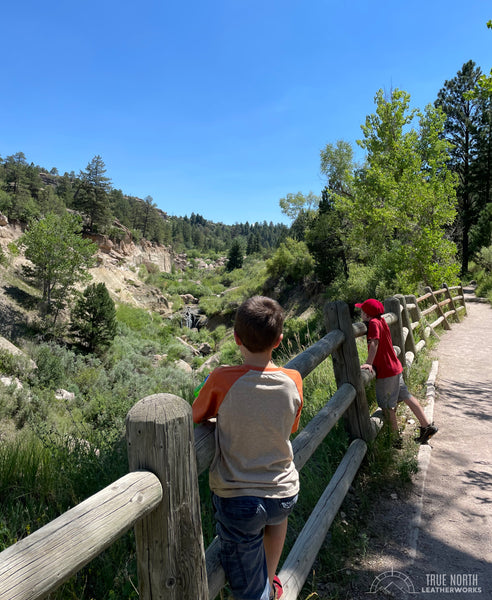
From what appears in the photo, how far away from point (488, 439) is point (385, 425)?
1.58 m

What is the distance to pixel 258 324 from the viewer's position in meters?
1.70

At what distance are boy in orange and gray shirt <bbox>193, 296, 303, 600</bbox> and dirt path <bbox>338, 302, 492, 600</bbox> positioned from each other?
1262 millimetres

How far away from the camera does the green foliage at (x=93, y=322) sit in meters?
26.7

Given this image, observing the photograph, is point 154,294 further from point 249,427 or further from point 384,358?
point 249,427

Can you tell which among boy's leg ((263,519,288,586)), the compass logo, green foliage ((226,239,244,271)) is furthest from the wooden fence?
green foliage ((226,239,244,271))

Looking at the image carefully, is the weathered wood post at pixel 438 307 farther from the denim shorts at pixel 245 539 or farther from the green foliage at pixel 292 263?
the green foliage at pixel 292 263

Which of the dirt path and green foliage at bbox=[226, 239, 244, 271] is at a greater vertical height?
green foliage at bbox=[226, 239, 244, 271]

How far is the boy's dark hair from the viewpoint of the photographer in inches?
67.0

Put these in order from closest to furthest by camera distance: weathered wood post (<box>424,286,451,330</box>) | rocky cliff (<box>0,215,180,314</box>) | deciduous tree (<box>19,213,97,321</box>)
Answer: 1. weathered wood post (<box>424,286,451,330</box>)
2. deciduous tree (<box>19,213,97,321</box>)
3. rocky cliff (<box>0,215,180,314</box>)

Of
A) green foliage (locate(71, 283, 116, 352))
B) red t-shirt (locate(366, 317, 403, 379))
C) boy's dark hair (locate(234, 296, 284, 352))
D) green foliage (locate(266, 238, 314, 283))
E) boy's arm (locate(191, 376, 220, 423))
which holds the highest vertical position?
green foliage (locate(266, 238, 314, 283))

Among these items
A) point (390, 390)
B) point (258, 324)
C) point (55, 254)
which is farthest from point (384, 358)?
point (55, 254)

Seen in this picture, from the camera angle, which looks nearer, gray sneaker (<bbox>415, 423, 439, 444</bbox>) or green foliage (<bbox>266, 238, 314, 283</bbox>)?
gray sneaker (<bbox>415, 423, 439, 444</bbox>)

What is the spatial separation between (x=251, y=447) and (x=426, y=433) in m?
3.28

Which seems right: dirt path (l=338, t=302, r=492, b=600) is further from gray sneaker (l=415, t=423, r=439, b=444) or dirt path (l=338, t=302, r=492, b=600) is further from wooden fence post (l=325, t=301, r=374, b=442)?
wooden fence post (l=325, t=301, r=374, b=442)
